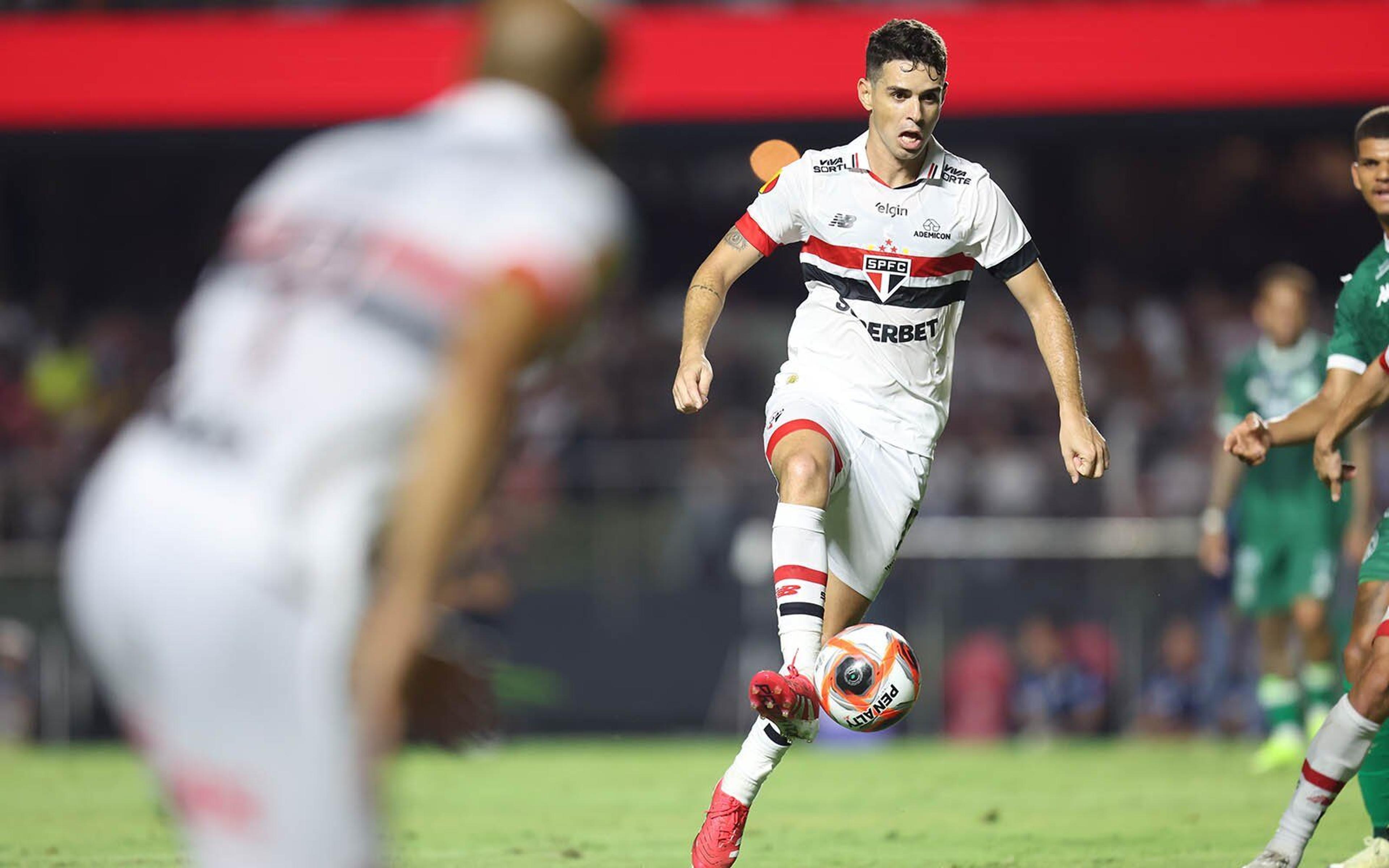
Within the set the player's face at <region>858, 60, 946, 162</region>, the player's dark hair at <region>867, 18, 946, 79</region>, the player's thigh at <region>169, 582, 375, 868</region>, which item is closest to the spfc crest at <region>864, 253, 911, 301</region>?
the player's face at <region>858, 60, 946, 162</region>

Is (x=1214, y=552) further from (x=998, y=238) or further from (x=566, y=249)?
(x=566, y=249)

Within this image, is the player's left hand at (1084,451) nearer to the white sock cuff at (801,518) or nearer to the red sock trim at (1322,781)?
the white sock cuff at (801,518)

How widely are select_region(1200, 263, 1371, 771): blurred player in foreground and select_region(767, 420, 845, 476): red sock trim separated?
5699 mm

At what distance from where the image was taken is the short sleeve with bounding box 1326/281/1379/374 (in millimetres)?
6574

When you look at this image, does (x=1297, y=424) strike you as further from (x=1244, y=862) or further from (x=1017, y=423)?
(x=1017, y=423)

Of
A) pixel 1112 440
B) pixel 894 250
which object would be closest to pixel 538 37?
pixel 894 250

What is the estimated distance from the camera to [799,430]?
6430 millimetres

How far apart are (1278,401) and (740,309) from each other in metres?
9.00

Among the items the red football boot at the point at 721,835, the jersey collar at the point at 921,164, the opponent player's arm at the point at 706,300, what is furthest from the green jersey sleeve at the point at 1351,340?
the red football boot at the point at 721,835

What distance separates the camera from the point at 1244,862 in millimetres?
6719

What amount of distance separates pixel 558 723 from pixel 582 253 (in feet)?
45.8

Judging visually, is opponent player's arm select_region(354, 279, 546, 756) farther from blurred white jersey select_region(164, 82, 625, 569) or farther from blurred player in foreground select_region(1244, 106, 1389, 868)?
blurred player in foreground select_region(1244, 106, 1389, 868)

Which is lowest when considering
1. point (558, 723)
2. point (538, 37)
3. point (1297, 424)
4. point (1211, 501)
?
point (558, 723)

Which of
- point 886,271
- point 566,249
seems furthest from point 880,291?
point 566,249
